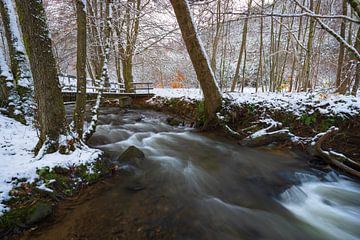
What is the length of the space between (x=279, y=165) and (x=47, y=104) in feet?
15.0

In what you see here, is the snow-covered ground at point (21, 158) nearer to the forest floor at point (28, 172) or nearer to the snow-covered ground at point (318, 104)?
the forest floor at point (28, 172)

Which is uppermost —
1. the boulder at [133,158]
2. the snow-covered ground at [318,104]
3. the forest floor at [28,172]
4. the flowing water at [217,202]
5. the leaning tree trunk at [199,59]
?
the leaning tree trunk at [199,59]

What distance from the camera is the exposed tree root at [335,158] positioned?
3447 millimetres

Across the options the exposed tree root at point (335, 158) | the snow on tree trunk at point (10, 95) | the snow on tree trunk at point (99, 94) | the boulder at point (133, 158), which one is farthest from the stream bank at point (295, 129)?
the snow on tree trunk at point (10, 95)

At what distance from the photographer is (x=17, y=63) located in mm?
5316

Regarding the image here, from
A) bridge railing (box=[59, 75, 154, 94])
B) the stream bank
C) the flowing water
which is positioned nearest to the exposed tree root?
the stream bank

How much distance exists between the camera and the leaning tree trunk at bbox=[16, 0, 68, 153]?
107 inches

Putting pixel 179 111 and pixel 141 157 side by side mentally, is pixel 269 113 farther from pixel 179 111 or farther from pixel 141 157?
pixel 179 111

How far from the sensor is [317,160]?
397 cm

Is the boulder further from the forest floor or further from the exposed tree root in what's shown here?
the exposed tree root

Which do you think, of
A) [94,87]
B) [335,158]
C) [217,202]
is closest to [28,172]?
[217,202]

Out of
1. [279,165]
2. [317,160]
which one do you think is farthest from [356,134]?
[279,165]

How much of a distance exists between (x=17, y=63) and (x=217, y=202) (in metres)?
6.41

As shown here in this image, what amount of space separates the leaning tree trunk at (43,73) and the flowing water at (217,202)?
3.75 feet
